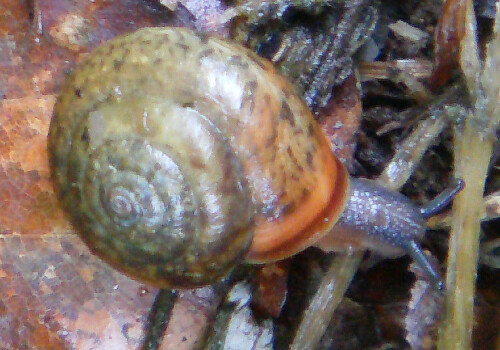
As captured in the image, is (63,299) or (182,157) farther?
(63,299)

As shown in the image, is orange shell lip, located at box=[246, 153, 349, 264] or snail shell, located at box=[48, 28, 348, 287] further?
→ orange shell lip, located at box=[246, 153, 349, 264]

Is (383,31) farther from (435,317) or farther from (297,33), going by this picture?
(435,317)

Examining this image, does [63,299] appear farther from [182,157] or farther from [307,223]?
[307,223]

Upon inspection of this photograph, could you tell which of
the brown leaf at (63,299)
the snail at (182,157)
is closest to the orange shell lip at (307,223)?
the snail at (182,157)

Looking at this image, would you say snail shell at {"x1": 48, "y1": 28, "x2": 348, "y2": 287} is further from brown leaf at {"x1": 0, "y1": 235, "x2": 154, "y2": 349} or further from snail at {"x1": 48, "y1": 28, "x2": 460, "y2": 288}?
brown leaf at {"x1": 0, "y1": 235, "x2": 154, "y2": 349}

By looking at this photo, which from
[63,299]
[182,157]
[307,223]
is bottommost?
[63,299]

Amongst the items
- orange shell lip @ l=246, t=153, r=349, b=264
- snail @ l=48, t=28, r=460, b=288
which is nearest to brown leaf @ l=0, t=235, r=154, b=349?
snail @ l=48, t=28, r=460, b=288

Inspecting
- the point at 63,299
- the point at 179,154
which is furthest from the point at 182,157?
the point at 63,299

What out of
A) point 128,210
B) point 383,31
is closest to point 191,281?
point 128,210
